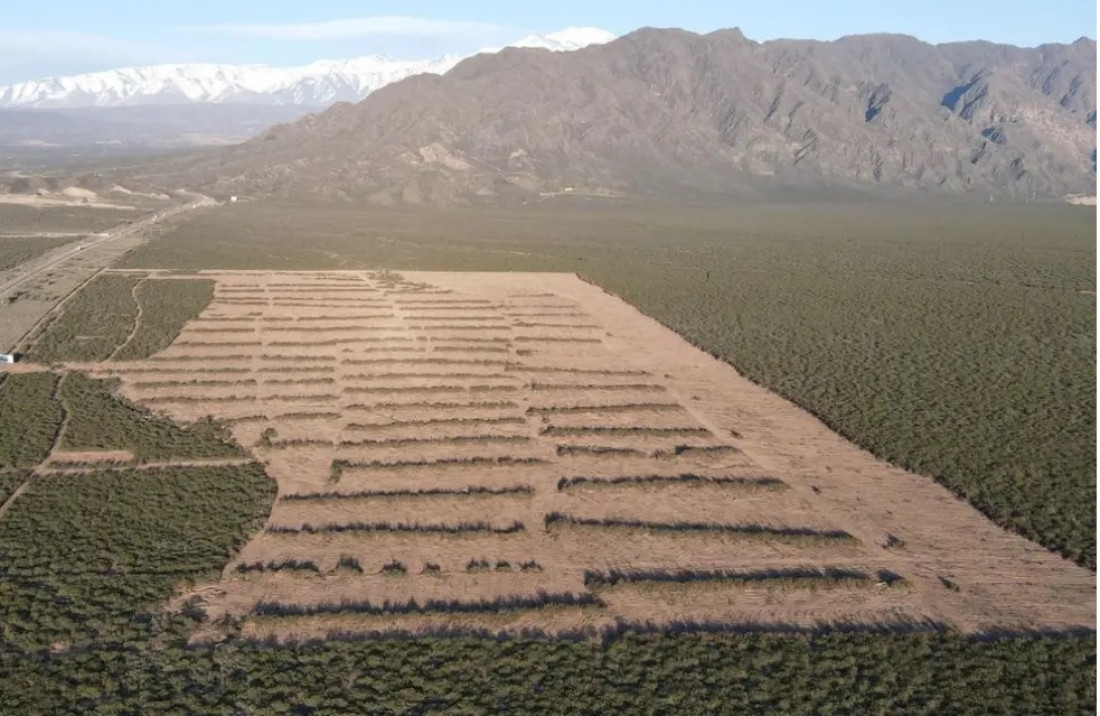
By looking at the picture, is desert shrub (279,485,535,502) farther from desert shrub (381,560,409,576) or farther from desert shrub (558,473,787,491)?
desert shrub (381,560,409,576)

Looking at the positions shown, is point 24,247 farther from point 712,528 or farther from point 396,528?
point 712,528

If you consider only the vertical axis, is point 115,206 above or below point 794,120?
below

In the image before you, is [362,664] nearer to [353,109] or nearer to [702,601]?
[702,601]

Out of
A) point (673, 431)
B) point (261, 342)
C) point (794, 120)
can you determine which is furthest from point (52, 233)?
point (794, 120)

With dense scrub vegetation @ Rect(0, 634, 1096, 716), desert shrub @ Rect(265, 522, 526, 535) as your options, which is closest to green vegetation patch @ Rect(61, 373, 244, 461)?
desert shrub @ Rect(265, 522, 526, 535)

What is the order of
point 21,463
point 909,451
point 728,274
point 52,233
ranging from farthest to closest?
point 52,233 < point 728,274 < point 909,451 < point 21,463

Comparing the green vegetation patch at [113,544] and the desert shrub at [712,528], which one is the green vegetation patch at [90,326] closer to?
the green vegetation patch at [113,544]

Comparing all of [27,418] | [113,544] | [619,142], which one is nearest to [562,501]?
[113,544]

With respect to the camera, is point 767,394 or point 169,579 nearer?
point 169,579
